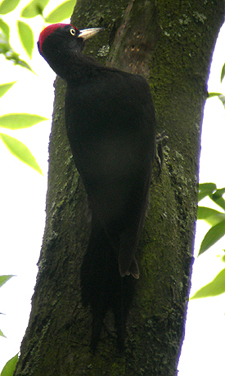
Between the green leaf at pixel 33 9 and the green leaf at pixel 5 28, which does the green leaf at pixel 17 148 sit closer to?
the green leaf at pixel 5 28

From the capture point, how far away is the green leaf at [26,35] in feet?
6.39

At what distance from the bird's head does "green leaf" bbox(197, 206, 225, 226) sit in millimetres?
891

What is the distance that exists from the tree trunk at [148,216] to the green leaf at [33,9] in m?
0.21

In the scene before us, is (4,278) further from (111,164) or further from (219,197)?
(219,197)

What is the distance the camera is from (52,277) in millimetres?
1401

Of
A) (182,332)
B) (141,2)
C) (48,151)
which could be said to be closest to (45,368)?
(182,332)

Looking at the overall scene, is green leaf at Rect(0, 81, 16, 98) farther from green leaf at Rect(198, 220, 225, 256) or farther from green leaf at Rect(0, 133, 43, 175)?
green leaf at Rect(198, 220, 225, 256)

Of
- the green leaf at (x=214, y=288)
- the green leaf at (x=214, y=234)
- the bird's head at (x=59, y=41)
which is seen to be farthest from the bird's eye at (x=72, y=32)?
the green leaf at (x=214, y=288)

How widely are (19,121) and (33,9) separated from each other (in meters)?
0.57

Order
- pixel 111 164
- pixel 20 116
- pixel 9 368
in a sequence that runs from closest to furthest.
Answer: pixel 9 368 < pixel 111 164 < pixel 20 116

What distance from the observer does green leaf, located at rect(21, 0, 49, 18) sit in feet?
6.55

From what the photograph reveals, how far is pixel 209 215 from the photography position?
1813 mm

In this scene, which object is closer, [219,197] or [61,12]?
[219,197]

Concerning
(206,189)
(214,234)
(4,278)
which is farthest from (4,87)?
(214,234)
